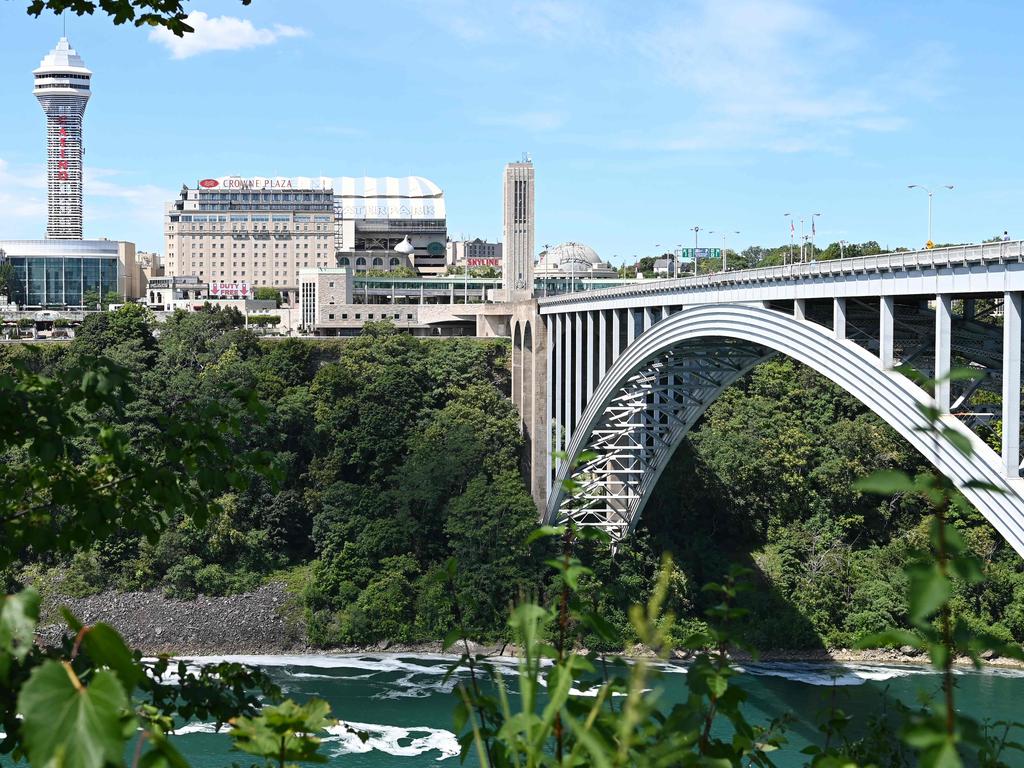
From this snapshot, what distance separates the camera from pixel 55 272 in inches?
3570

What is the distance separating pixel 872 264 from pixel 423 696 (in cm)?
1975

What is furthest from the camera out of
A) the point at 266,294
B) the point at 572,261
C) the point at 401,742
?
the point at 266,294

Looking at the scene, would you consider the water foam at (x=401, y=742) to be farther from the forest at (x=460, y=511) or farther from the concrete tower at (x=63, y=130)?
the concrete tower at (x=63, y=130)

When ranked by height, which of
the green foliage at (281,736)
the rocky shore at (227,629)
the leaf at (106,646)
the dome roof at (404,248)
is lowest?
the rocky shore at (227,629)

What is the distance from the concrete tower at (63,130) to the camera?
4889 inches

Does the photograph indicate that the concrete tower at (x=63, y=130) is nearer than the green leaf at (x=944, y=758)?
No

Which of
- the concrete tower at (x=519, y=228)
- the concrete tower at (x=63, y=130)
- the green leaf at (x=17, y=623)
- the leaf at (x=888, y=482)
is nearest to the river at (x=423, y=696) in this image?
the concrete tower at (x=519, y=228)

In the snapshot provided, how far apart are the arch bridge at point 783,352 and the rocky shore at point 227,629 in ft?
24.4

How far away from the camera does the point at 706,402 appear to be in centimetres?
3388

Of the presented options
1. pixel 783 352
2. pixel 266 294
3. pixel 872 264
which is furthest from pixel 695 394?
pixel 266 294

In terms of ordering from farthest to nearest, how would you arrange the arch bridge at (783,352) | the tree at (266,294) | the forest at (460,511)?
the tree at (266,294), the forest at (460,511), the arch bridge at (783,352)

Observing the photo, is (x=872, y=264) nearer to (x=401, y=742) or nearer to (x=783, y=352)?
(x=783, y=352)

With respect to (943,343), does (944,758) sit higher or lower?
lower

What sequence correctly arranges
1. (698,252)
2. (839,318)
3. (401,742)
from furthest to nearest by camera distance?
(698,252), (401,742), (839,318)
